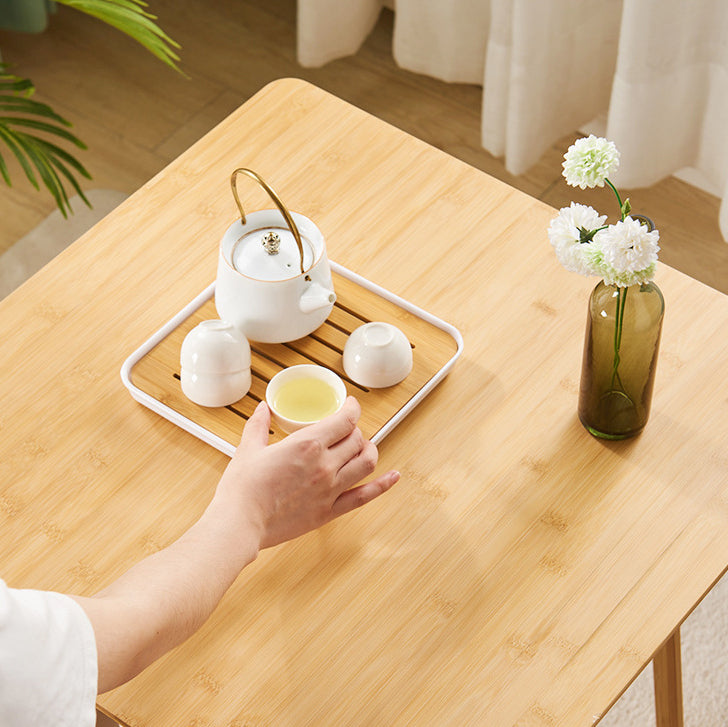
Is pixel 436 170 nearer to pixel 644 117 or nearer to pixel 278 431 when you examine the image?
pixel 278 431

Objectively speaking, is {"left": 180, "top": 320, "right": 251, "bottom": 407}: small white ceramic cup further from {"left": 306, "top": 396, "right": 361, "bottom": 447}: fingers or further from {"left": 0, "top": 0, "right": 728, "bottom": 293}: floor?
{"left": 0, "top": 0, "right": 728, "bottom": 293}: floor

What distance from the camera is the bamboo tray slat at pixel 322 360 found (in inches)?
53.6

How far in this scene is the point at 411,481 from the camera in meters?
1.33

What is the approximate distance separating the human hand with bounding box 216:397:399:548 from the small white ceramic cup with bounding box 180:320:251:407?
89 mm

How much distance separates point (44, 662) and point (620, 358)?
2.25 ft

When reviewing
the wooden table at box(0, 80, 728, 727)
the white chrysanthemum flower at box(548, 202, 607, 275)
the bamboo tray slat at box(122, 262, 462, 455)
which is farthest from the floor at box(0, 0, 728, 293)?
the white chrysanthemum flower at box(548, 202, 607, 275)

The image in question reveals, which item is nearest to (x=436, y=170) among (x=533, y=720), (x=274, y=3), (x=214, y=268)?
(x=214, y=268)

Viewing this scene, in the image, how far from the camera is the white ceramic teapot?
1.34 metres

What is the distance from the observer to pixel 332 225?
1.57 m

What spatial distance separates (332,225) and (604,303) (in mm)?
469

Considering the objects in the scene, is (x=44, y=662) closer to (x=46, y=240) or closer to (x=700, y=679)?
(x=700, y=679)

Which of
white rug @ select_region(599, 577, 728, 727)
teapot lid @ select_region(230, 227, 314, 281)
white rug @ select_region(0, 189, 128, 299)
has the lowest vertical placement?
white rug @ select_region(599, 577, 728, 727)

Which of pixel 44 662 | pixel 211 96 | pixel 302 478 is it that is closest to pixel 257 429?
pixel 302 478

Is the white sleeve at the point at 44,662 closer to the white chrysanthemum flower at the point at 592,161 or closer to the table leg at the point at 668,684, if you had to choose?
the white chrysanthemum flower at the point at 592,161
